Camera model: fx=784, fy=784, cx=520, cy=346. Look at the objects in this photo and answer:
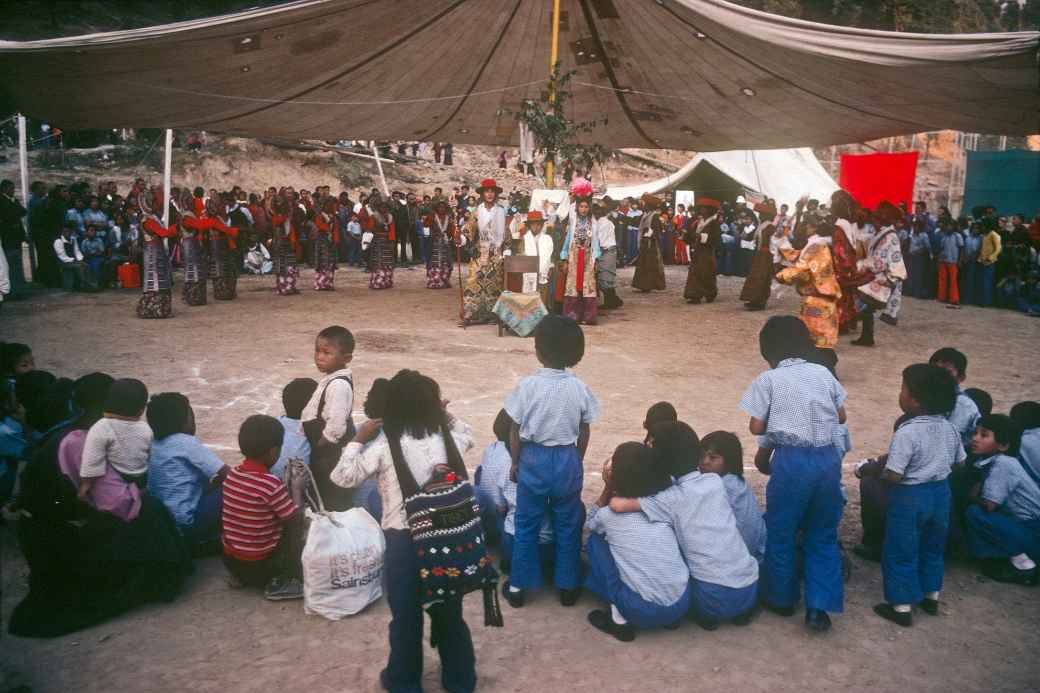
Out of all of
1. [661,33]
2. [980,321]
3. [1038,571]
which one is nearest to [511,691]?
[1038,571]

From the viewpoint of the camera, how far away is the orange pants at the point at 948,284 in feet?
43.3

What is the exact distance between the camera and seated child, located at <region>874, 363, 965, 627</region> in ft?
11.1

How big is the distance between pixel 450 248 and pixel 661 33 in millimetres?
6456

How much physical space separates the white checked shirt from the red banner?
63.8 ft

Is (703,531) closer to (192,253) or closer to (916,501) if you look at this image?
(916,501)

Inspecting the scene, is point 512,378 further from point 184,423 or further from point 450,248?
point 450,248

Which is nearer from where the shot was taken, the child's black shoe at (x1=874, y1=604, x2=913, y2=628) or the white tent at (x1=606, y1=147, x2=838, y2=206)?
the child's black shoe at (x1=874, y1=604, x2=913, y2=628)

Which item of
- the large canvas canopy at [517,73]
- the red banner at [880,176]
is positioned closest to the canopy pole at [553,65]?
the large canvas canopy at [517,73]

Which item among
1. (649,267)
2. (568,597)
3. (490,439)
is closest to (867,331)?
(649,267)

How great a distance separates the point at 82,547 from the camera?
11.1ft

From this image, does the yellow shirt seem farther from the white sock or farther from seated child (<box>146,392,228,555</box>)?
seated child (<box>146,392,228,555</box>)

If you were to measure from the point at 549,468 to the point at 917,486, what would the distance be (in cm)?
161

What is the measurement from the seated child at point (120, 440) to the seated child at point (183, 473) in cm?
16

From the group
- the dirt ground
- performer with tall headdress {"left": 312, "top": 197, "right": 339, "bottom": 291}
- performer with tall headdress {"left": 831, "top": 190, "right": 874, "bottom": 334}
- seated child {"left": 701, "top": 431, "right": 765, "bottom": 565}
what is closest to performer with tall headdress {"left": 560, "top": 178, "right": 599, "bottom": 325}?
the dirt ground
